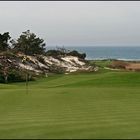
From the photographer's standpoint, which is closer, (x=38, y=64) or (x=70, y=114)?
(x=70, y=114)

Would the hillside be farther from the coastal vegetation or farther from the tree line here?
the coastal vegetation

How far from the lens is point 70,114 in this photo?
14.8 metres

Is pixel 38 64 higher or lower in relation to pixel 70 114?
higher

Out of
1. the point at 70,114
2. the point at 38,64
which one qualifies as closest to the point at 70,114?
the point at 70,114

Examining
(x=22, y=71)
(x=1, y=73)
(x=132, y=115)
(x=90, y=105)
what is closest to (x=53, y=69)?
(x=22, y=71)

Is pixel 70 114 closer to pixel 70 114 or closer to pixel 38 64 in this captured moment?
pixel 70 114

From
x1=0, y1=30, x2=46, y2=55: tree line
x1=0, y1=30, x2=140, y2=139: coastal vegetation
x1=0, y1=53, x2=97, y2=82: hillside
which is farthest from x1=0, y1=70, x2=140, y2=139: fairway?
x1=0, y1=30, x2=46, y2=55: tree line

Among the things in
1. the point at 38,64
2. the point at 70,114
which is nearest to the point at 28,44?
the point at 38,64

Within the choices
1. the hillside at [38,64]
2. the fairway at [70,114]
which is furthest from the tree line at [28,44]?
the fairway at [70,114]

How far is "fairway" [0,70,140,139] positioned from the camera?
448 inches

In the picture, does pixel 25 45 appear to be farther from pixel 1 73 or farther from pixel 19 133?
pixel 19 133

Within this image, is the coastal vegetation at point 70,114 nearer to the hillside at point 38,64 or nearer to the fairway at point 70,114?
the fairway at point 70,114

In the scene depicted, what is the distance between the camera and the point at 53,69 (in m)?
52.8

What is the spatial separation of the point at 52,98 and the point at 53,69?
32.6 meters
